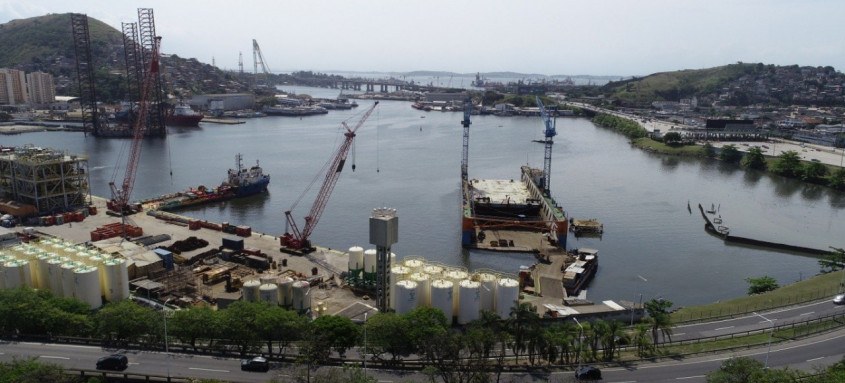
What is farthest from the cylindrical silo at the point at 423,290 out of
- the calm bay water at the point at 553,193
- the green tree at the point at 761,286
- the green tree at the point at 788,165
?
the green tree at the point at 788,165

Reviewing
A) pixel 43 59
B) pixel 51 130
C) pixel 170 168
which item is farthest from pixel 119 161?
pixel 43 59

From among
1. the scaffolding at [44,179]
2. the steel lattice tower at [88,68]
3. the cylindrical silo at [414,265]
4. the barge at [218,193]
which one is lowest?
the barge at [218,193]

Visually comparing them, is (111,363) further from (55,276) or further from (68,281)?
(55,276)

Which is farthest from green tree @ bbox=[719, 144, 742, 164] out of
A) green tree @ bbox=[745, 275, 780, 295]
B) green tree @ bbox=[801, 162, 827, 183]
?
green tree @ bbox=[745, 275, 780, 295]

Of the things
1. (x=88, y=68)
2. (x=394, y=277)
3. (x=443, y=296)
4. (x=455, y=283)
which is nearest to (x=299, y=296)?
(x=394, y=277)

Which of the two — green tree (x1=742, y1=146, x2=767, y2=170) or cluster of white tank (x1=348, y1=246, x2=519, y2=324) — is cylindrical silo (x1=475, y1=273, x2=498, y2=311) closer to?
cluster of white tank (x1=348, y1=246, x2=519, y2=324)

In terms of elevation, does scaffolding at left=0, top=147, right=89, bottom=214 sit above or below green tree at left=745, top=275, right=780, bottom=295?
above

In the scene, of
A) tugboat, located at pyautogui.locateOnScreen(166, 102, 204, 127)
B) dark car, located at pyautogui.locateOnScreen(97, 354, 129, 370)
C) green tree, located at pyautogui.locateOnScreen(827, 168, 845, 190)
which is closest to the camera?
dark car, located at pyautogui.locateOnScreen(97, 354, 129, 370)

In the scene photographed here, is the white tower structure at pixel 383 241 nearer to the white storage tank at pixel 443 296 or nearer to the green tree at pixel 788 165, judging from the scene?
the white storage tank at pixel 443 296
